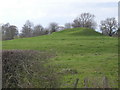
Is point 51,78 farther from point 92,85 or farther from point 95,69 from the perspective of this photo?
point 95,69

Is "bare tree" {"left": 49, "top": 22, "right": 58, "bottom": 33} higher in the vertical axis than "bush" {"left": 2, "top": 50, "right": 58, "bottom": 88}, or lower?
higher

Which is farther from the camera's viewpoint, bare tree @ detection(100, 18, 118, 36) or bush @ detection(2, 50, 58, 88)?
bare tree @ detection(100, 18, 118, 36)

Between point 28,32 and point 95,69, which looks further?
point 28,32

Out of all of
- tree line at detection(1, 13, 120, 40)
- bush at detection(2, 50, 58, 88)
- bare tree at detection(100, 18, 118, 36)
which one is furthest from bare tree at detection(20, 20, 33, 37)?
bush at detection(2, 50, 58, 88)

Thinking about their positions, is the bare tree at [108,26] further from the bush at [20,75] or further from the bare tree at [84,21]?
the bush at [20,75]

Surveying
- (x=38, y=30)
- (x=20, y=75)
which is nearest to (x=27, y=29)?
(x=38, y=30)

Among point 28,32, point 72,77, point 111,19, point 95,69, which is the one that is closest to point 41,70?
point 72,77

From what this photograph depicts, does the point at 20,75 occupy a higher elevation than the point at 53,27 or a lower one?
lower

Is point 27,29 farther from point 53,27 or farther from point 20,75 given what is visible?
point 20,75

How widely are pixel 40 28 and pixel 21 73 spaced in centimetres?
6104

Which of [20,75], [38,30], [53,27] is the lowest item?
[20,75]

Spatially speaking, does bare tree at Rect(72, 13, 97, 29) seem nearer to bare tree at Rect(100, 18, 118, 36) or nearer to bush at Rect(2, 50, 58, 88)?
bare tree at Rect(100, 18, 118, 36)

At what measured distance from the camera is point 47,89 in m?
7.23

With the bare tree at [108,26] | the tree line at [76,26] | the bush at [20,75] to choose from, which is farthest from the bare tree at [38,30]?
the bush at [20,75]
